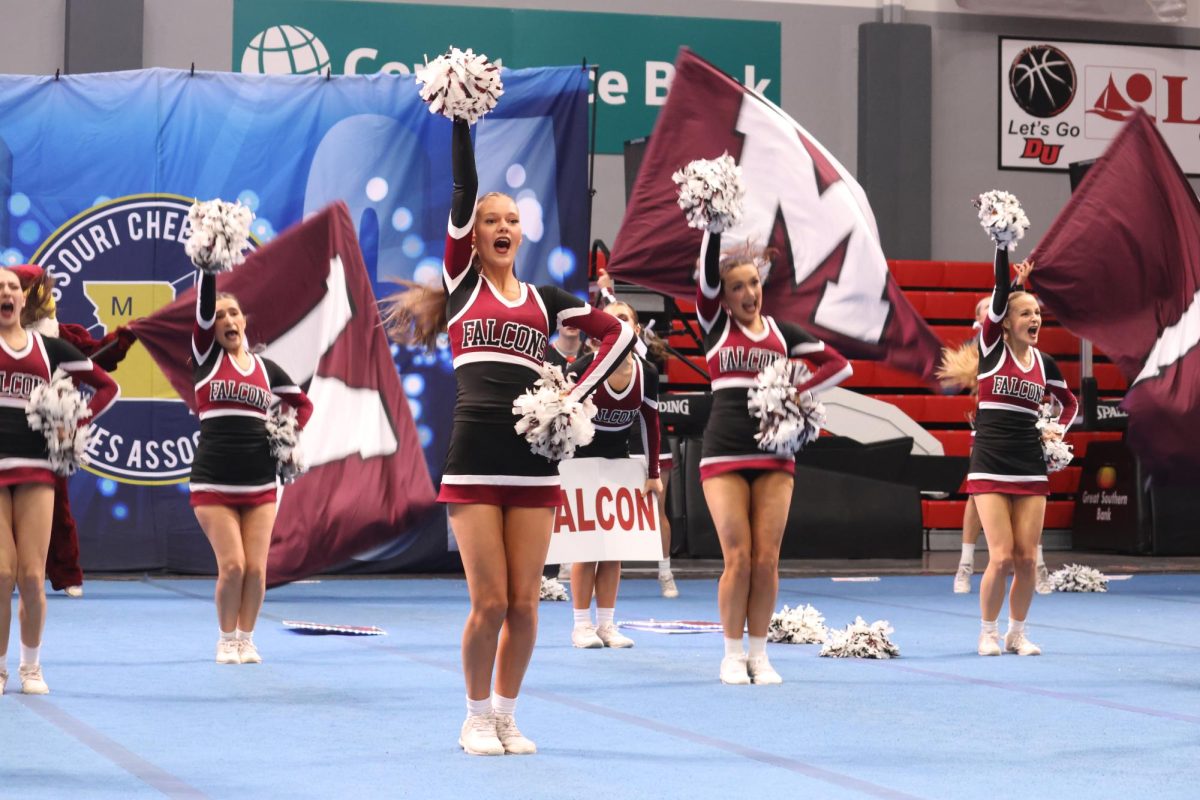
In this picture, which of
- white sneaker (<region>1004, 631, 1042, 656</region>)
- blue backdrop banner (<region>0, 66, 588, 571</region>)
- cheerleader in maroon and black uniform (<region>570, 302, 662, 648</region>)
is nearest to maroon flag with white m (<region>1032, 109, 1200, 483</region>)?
white sneaker (<region>1004, 631, 1042, 656</region>)

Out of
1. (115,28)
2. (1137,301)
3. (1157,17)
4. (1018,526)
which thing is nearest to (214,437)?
(1018,526)

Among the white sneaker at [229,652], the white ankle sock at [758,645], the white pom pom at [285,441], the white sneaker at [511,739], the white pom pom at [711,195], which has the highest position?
the white pom pom at [711,195]

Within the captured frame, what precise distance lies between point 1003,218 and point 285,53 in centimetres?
1033

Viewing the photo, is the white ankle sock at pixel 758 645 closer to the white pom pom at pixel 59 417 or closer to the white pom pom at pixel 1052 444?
the white pom pom at pixel 1052 444

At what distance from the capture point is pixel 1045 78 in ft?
60.1

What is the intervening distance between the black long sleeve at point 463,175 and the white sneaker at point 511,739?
1600 mm

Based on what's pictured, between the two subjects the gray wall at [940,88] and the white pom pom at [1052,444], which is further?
the gray wall at [940,88]

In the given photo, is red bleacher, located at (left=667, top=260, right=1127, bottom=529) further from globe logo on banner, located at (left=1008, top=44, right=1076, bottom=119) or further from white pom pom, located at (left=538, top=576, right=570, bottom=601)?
white pom pom, located at (left=538, top=576, right=570, bottom=601)

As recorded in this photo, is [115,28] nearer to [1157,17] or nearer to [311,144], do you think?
[311,144]

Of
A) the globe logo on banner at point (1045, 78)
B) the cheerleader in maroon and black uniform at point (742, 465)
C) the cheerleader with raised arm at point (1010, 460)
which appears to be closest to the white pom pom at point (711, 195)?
the cheerleader in maroon and black uniform at point (742, 465)

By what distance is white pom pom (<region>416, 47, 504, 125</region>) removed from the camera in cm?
483

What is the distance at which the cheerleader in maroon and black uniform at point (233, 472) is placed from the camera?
733 centimetres

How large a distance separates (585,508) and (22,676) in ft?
9.71

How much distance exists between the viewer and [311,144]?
12086 mm
